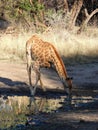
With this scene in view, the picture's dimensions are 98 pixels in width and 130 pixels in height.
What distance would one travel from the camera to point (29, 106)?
35.4 feet

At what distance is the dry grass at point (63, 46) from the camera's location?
19.7 m

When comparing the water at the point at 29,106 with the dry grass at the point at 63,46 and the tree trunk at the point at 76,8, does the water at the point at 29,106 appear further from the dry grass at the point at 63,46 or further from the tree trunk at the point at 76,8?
the tree trunk at the point at 76,8

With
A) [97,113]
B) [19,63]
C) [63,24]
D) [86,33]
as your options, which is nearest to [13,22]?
[63,24]

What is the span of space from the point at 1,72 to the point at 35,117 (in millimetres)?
7902

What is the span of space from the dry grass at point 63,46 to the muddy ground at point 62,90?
795 millimetres

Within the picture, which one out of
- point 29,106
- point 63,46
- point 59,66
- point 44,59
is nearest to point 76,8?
point 63,46

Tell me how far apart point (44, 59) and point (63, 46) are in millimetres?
7321

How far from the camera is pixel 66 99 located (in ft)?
40.6

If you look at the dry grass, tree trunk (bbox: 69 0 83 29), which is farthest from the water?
tree trunk (bbox: 69 0 83 29)

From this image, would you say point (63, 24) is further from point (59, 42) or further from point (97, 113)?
point (97, 113)

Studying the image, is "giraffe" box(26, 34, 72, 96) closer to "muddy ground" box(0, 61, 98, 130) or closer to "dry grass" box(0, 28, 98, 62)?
"muddy ground" box(0, 61, 98, 130)

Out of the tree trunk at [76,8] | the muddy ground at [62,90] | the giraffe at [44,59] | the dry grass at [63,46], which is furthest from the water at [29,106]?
the tree trunk at [76,8]

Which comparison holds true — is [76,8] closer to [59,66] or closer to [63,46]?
[63,46]

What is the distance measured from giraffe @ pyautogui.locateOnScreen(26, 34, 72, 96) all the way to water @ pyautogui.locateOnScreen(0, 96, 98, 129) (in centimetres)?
56
